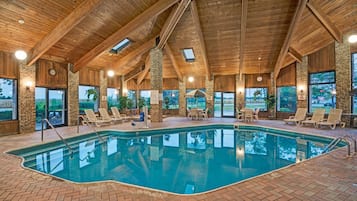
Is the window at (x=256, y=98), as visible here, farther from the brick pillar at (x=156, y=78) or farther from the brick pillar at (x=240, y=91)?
the brick pillar at (x=156, y=78)

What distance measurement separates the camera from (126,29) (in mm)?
9047

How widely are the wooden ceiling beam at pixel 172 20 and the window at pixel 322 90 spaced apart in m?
8.58

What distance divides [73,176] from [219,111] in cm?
1246

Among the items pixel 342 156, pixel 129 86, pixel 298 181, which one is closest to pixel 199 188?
pixel 298 181

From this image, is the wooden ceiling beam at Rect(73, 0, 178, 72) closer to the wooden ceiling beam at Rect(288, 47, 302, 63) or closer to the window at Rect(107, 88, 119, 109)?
the window at Rect(107, 88, 119, 109)

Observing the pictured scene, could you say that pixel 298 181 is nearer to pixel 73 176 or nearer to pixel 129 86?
pixel 73 176

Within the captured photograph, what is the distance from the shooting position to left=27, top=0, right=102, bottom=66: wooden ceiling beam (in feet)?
22.2

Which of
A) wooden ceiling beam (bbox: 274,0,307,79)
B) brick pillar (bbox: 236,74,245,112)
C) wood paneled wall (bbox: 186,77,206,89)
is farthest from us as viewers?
wood paneled wall (bbox: 186,77,206,89)

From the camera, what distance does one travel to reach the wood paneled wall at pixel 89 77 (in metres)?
12.0

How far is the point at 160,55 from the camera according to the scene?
479 inches

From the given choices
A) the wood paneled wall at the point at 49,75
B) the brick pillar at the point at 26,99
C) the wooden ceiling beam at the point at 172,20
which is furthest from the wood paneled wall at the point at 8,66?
the wooden ceiling beam at the point at 172,20

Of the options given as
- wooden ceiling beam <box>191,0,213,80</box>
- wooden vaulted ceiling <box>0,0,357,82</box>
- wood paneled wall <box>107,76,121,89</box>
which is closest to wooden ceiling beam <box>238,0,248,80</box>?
wooden vaulted ceiling <box>0,0,357,82</box>

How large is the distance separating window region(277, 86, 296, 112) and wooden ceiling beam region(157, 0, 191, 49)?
8.77m

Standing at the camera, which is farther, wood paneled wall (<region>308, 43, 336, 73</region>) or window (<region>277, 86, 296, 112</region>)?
window (<region>277, 86, 296, 112</region>)
